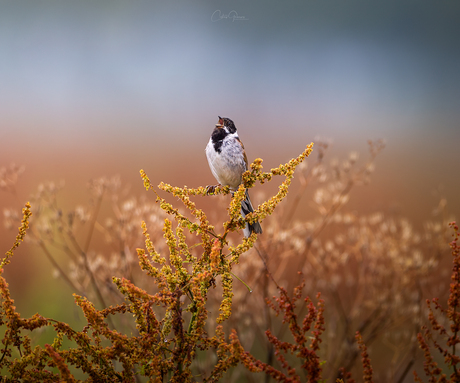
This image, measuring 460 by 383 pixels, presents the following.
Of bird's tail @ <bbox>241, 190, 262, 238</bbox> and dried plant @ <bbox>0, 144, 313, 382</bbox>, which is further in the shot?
bird's tail @ <bbox>241, 190, 262, 238</bbox>

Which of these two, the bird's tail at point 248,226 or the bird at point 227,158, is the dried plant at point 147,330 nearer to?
the bird's tail at point 248,226

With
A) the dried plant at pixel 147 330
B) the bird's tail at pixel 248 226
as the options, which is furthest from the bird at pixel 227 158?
the dried plant at pixel 147 330

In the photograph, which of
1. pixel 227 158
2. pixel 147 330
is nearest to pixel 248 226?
pixel 227 158

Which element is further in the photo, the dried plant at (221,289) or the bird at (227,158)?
the bird at (227,158)

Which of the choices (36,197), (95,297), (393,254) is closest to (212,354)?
(95,297)

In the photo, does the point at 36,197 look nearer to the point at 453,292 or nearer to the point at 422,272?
the point at 453,292

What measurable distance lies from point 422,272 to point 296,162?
2.06m

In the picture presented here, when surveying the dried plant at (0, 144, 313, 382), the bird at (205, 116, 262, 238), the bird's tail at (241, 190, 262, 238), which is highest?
the bird at (205, 116, 262, 238)

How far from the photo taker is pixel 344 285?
14.5 feet

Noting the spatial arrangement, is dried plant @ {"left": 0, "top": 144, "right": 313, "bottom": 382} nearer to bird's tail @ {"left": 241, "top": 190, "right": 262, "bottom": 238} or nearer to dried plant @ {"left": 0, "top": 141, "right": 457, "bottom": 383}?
dried plant @ {"left": 0, "top": 141, "right": 457, "bottom": 383}

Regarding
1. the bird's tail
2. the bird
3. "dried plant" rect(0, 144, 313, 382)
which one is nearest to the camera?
"dried plant" rect(0, 144, 313, 382)

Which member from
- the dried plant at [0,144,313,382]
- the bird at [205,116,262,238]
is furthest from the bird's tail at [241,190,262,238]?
the dried plant at [0,144,313,382]

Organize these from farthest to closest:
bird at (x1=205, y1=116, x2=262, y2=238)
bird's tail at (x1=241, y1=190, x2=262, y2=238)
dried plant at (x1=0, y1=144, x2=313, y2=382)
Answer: bird at (x1=205, y1=116, x2=262, y2=238) → bird's tail at (x1=241, y1=190, x2=262, y2=238) → dried plant at (x1=0, y1=144, x2=313, y2=382)

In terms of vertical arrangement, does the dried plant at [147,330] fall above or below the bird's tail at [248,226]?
below
